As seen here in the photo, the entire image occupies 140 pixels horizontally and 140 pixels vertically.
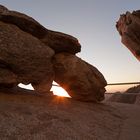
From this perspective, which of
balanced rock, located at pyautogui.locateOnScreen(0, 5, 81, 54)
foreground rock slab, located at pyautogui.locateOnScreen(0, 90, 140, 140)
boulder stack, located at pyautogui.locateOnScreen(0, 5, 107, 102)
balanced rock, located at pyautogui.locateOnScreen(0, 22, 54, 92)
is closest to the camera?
foreground rock slab, located at pyautogui.locateOnScreen(0, 90, 140, 140)

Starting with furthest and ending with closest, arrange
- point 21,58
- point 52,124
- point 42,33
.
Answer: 1. point 42,33
2. point 21,58
3. point 52,124

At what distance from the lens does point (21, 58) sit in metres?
8.54

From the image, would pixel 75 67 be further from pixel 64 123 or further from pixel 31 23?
pixel 64 123

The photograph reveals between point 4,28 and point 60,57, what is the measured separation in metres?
2.88

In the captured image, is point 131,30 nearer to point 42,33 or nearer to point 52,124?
point 42,33

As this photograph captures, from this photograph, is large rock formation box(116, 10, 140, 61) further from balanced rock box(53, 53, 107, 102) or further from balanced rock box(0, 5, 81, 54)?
balanced rock box(0, 5, 81, 54)

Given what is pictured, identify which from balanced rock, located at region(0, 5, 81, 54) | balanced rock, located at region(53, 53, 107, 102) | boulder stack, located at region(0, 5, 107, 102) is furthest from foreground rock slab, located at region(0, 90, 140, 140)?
balanced rock, located at region(0, 5, 81, 54)

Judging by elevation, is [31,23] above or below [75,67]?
above

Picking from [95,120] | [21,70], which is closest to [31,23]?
[21,70]

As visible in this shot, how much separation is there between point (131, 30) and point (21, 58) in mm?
15113

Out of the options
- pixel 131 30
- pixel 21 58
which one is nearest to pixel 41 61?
pixel 21 58

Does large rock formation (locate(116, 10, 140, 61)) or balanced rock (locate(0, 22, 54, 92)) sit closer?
balanced rock (locate(0, 22, 54, 92))

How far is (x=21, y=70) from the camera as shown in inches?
342

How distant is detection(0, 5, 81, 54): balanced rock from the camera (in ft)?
30.2
